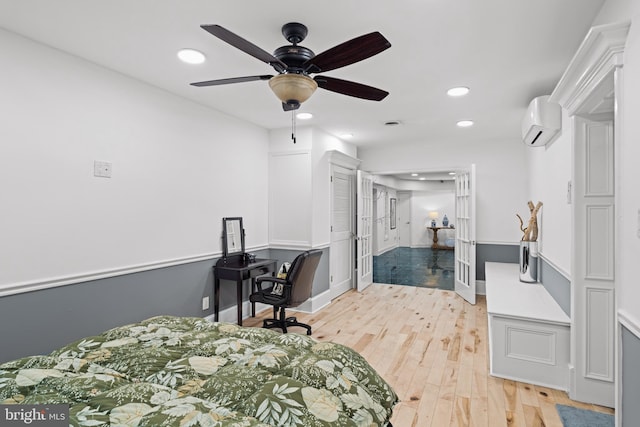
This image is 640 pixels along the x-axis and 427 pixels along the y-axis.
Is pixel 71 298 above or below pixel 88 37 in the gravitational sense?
below

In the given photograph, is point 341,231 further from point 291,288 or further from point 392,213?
Answer: point 392,213

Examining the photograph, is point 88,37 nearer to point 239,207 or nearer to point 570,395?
point 239,207

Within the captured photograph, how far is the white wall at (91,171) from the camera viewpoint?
2129 mm

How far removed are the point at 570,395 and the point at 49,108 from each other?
413 cm

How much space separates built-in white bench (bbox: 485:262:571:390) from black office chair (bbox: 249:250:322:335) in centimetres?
170

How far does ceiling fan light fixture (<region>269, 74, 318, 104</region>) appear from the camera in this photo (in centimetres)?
179

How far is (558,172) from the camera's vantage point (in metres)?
2.88

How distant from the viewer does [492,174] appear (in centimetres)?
512

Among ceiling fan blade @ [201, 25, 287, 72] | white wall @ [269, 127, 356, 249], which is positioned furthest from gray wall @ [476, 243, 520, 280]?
ceiling fan blade @ [201, 25, 287, 72]

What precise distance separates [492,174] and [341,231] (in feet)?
8.16

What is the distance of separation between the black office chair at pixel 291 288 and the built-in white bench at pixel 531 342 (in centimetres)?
170

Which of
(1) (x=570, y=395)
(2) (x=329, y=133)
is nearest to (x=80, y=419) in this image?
(1) (x=570, y=395)

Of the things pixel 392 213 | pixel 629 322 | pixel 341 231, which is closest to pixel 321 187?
pixel 341 231

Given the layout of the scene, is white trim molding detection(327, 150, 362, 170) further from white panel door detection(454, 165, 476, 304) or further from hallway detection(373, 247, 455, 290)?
hallway detection(373, 247, 455, 290)
